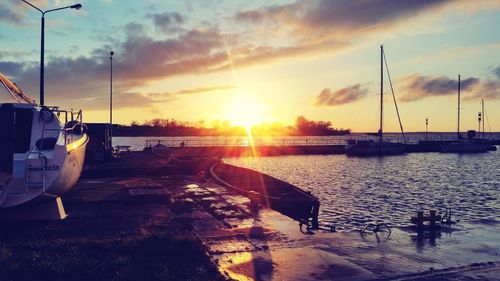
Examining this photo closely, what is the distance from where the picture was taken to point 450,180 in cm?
4706

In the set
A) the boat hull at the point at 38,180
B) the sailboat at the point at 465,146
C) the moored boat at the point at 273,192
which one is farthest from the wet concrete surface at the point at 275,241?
the sailboat at the point at 465,146

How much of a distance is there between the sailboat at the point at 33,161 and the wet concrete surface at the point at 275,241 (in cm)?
82

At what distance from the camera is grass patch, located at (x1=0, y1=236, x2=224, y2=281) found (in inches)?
326

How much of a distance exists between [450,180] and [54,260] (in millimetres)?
46432

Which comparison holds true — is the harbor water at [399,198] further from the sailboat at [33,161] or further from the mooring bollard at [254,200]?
the sailboat at [33,161]

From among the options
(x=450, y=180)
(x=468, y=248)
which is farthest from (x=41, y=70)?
(x=450, y=180)

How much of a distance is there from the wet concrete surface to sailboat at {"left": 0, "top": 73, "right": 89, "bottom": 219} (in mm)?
822

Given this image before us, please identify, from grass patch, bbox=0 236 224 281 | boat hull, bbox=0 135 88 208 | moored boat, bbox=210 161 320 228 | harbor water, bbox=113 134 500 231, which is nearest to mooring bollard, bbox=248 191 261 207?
moored boat, bbox=210 161 320 228

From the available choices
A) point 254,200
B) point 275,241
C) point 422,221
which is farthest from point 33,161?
point 422,221

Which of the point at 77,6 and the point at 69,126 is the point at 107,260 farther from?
the point at 77,6

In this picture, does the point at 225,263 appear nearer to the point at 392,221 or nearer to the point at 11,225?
the point at 11,225

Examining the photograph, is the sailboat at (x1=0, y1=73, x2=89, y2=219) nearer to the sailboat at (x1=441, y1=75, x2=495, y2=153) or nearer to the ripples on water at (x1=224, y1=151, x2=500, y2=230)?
the ripples on water at (x1=224, y1=151, x2=500, y2=230)

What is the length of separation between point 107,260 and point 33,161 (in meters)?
4.66

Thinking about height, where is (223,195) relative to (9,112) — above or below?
below
